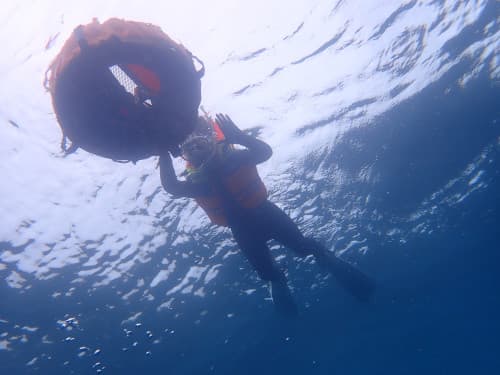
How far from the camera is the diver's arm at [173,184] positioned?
5234 millimetres

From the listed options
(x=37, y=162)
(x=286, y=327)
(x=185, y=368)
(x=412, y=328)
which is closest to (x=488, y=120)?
(x=286, y=327)

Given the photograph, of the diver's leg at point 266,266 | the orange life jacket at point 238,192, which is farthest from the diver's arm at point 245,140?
the diver's leg at point 266,266

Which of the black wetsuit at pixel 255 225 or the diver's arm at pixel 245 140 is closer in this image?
the diver's arm at pixel 245 140

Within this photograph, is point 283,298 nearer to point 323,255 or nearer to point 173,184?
point 323,255

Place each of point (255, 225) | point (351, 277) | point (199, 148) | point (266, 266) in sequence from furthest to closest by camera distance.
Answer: point (351, 277), point (266, 266), point (255, 225), point (199, 148)

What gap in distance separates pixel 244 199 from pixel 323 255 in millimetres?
2536

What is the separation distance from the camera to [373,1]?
10.8m

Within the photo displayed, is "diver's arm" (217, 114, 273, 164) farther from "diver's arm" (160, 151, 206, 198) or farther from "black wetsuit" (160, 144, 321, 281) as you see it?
"diver's arm" (160, 151, 206, 198)

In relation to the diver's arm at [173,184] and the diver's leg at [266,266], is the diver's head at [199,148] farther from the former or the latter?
the diver's leg at [266,266]

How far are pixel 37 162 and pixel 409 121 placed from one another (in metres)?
14.1

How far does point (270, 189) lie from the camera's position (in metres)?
14.1

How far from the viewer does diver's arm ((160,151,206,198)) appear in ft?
17.2

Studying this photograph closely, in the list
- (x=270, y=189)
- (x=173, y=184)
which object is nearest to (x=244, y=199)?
(x=173, y=184)

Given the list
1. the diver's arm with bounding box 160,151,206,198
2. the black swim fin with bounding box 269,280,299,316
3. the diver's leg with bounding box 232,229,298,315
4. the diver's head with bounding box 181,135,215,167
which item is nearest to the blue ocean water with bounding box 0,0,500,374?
the diver's head with bounding box 181,135,215,167
